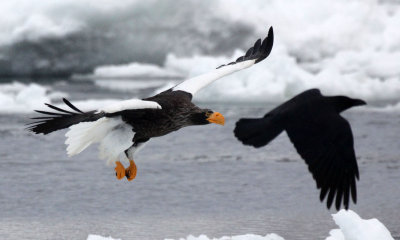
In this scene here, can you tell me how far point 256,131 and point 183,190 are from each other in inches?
137

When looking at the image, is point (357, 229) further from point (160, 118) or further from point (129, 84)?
point (129, 84)

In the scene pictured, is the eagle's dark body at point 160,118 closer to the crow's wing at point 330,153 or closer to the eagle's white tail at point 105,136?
the eagle's white tail at point 105,136

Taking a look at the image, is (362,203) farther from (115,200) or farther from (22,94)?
(22,94)

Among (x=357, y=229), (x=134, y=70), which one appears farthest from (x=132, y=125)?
(x=134, y=70)

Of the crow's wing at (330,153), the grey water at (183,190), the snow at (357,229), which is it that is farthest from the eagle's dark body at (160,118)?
the grey water at (183,190)

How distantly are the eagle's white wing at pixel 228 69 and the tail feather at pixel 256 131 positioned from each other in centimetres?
69

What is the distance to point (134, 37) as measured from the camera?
64.9ft

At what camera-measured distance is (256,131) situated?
19.1ft

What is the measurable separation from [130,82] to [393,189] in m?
14.1

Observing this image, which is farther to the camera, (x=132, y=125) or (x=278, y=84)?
(x=278, y=84)

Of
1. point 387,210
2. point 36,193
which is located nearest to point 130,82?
point 36,193

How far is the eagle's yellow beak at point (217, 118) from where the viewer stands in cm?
545

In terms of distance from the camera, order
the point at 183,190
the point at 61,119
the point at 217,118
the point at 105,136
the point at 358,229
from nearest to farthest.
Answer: the point at 61,119 → the point at 217,118 → the point at 105,136 → the point at 358,229 → the point at 183,190

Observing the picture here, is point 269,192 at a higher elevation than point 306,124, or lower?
lower
